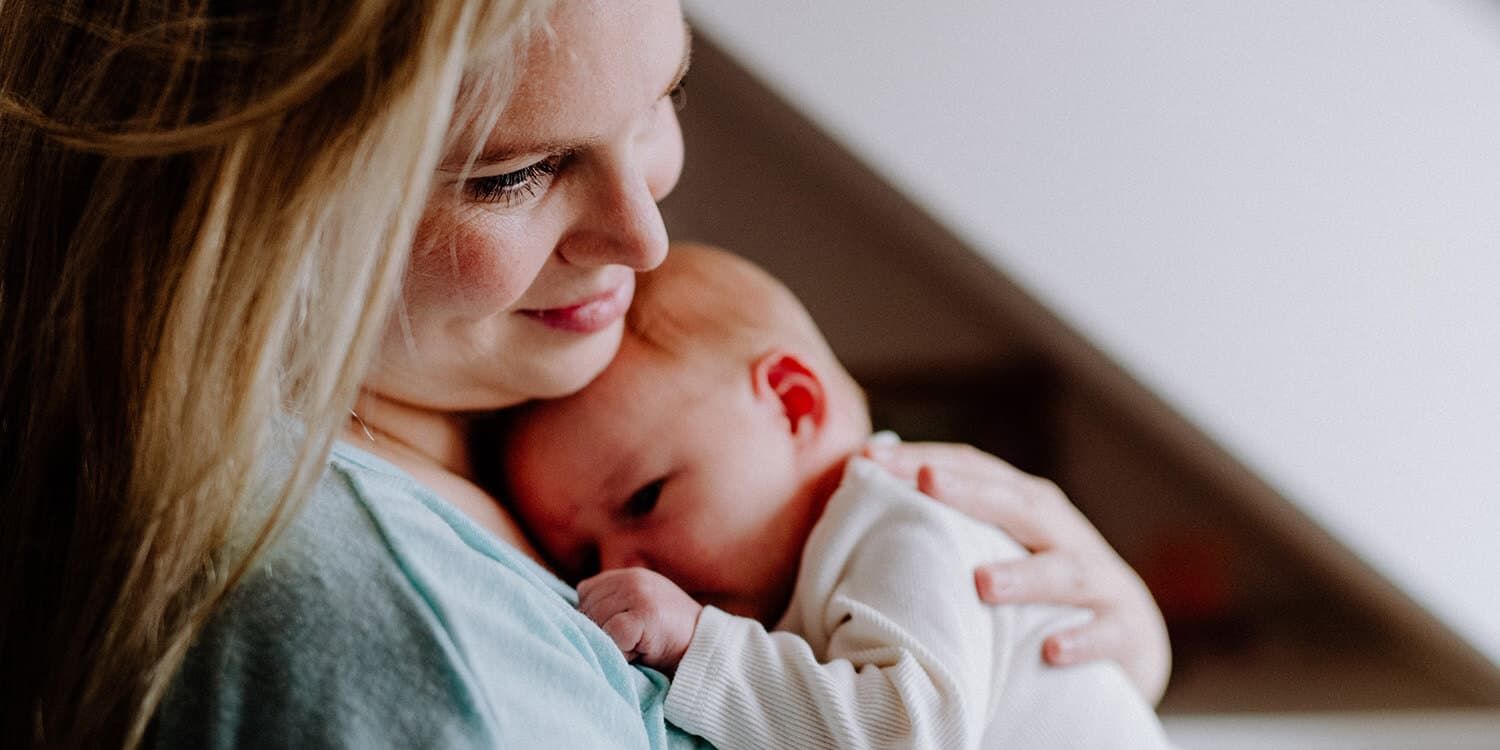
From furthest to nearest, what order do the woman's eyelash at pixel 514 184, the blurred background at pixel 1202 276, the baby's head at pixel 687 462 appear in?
the blurred background at pixel 1202 276 < the baby's head at pixel 687 462 < the woman's eyelash at pixel 514 184

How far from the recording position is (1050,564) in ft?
3.38

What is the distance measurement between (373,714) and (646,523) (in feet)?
1.25

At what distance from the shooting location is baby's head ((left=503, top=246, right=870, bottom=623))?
100cm

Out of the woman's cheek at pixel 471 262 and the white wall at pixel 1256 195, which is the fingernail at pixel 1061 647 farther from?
the white wall at pixel 1256 195

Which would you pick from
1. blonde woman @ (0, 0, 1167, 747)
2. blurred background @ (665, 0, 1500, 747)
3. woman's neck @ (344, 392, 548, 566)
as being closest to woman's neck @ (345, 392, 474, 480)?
woman's neck @ (344, 392, 548, 566)

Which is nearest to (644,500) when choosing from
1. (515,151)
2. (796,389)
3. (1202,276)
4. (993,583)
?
(796,389)

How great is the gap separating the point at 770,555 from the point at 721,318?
207 millimetres

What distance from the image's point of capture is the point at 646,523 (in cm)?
100

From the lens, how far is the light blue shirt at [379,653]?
2.08 ft

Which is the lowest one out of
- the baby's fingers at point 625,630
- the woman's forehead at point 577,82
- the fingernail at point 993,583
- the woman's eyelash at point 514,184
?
the baby's fingers at point 625,630

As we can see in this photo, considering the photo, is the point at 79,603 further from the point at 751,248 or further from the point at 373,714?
the point at 751,248

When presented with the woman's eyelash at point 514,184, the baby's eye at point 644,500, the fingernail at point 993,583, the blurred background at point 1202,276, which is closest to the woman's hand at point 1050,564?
the fingernail at point 993,583

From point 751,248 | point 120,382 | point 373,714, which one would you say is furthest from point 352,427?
point 751,248

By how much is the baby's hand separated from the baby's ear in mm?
241
